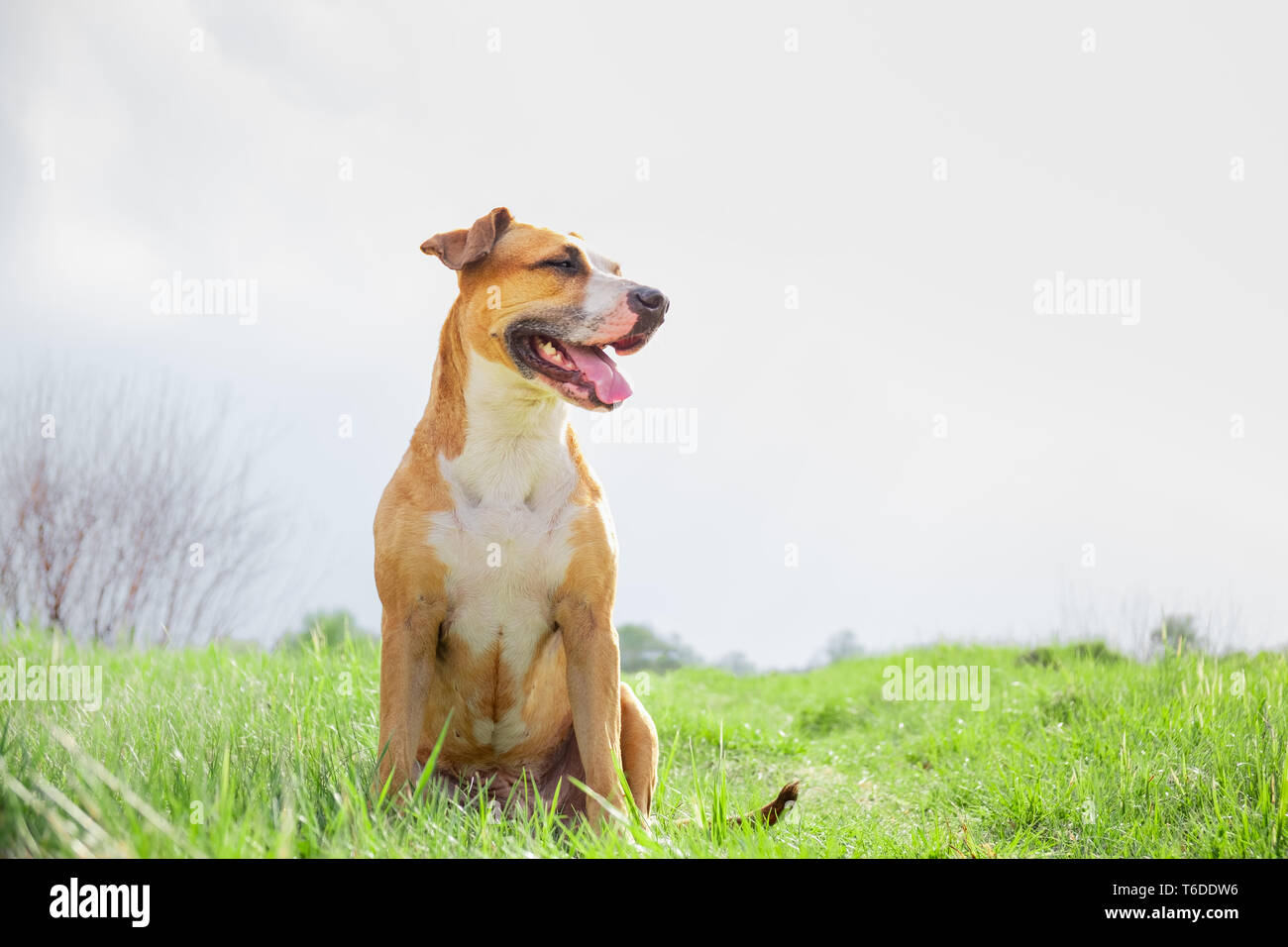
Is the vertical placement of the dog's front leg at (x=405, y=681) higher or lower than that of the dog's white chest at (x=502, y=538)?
lower

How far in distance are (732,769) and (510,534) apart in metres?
3.41

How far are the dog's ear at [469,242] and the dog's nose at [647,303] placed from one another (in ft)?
2.11

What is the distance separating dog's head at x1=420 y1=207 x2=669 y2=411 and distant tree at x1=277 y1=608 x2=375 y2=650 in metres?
3.48

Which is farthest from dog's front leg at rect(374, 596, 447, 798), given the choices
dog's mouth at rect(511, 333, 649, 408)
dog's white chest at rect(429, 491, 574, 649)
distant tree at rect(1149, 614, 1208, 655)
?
distant tree at rect(1149, 614, 1208, 655)

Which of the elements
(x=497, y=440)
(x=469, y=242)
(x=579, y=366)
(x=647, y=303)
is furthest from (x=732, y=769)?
(x=469, y=242)

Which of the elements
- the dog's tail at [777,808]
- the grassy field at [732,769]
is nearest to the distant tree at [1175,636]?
the grassy field at [732,769]

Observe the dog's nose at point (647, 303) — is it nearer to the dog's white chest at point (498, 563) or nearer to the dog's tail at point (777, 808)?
the dog's white chest at point (498, 563)

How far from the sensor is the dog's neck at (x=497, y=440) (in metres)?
3.74

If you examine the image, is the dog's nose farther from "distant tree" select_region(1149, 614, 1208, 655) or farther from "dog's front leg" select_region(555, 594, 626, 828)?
"distant tree" select_region(1149, 614, 1208, 655)

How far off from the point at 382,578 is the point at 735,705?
5.69 meters

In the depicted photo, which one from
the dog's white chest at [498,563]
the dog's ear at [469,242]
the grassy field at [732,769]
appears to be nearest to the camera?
the grassy field at [732,769]

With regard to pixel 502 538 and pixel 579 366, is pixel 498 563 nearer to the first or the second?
pixel 502 538

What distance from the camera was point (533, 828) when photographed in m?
3.54
